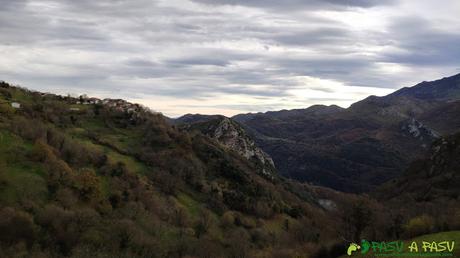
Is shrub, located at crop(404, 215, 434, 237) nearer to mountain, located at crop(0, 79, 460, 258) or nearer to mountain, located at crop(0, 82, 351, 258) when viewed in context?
mountain, located at crop(0, 79, 460, 258)

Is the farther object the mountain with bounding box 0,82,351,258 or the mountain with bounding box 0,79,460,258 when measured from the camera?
the mountain with bounding box 0,82,351,258

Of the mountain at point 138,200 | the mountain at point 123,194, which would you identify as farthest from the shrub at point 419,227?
the mountain at point 123,194

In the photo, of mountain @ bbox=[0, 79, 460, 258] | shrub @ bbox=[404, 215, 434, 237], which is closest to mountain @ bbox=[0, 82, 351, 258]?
mountain @ bbox=[0, 79, 460, 258]

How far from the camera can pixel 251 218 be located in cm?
11469

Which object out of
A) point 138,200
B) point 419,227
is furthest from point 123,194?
point 419,227

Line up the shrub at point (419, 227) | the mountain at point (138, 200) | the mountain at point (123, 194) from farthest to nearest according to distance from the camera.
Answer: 1. the mountain at point (123, 194)
2. the mountain at point (138, 200)
3. the shrub at point (419, 227)

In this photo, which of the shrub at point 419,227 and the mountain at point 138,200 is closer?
the shrub at point 419,227

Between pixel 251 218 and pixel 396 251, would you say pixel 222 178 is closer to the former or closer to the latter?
pixel 251 218

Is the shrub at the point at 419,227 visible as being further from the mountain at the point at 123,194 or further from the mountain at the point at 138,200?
the mountain at the point at 123,194

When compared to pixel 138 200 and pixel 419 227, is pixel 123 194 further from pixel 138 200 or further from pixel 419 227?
pixel 419 227

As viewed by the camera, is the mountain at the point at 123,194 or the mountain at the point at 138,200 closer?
the mountain at the point at 138,200

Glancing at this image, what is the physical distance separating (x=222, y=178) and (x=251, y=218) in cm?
2263

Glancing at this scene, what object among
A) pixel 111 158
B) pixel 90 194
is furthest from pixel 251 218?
pixel 90 194

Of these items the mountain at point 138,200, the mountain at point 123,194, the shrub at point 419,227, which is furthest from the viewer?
the mountain at point 123,194
